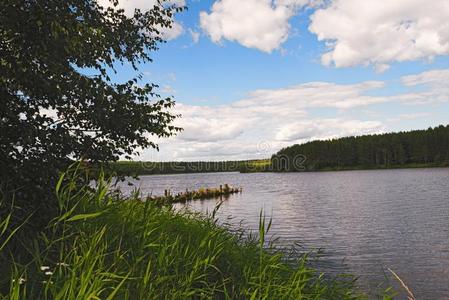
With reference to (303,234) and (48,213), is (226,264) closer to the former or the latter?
(48,213)

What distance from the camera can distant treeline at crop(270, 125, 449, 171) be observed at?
165 meters

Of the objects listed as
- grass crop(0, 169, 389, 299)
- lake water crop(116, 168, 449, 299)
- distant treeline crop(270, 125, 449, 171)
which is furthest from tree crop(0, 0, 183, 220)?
distant treeline crop(270, 125, 449, 171)

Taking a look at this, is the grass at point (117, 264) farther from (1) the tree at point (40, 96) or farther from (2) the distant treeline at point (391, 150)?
(2) the distant treeline at point (391, 150)

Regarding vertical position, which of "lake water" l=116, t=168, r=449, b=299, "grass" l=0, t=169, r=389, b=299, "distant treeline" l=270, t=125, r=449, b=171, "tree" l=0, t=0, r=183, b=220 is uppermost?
"distant treeline" l=270, t=125, r=449, b=171

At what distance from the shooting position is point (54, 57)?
227 inches

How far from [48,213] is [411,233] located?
23883 millimetres

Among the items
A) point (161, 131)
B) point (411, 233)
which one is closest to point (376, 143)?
point (411, 233)

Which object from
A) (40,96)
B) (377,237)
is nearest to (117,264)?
(40,96)

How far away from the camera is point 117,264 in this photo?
543 cm

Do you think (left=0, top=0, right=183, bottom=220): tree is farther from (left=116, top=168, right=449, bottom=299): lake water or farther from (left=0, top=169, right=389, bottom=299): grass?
(left=116, top=168, right=449, bottom=299): lake water

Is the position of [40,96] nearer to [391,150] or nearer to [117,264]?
[117,264]

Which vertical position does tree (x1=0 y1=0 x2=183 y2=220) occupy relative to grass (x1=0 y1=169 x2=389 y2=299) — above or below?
above

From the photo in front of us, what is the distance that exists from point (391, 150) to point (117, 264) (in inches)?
7423

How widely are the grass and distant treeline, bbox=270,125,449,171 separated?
172 meters
